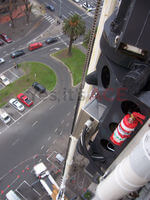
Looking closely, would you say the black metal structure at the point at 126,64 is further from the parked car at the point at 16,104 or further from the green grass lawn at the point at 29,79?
the green grass lawn at the point at 29,79

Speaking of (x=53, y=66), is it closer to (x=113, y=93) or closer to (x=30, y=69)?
(x=30, y=69)

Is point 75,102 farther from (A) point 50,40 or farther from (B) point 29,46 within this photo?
(A) point 50,40

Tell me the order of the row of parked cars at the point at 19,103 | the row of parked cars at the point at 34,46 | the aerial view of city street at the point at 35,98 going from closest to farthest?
the aerial view of city street at the point at 35,98, the row of parked cars at the point at 19,103, the row of parked cars at the point at 34,46

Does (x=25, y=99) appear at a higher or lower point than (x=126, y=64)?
lower

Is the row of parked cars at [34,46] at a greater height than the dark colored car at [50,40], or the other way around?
the dark colored car at [50,40]

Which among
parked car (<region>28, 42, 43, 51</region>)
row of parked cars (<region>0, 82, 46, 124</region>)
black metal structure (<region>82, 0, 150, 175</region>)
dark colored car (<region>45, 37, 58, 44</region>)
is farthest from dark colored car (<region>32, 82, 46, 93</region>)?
black metal structure (<region>82, 0, 150, 175</region>)

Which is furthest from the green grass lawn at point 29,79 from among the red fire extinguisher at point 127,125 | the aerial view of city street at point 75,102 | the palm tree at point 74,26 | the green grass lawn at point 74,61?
the red fire extinguisher at point 127,125

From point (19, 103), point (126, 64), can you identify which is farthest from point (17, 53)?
point (126, 64)
